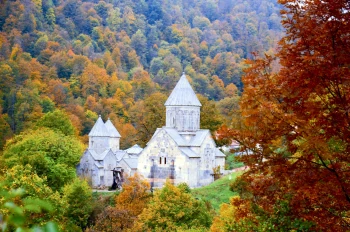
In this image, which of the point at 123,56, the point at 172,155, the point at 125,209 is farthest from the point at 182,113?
the point at 123,56

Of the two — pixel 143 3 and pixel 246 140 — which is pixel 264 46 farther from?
pixel 246 140

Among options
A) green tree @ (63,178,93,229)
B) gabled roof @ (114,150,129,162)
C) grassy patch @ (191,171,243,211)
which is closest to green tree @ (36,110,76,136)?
gabled roof @ (114,150,129,162)

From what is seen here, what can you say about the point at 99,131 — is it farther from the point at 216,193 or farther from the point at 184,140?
the point at 216,193

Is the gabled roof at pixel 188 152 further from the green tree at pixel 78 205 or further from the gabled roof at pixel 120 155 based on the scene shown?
the green tree at pixel 78 205

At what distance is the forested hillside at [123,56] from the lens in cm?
7094

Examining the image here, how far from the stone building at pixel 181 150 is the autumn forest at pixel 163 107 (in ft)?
7.13

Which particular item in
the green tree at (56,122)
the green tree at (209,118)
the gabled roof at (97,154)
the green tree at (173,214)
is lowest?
the green tree at (173,214)

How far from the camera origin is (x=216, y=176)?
133 feet

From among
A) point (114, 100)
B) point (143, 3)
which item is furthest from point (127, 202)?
point (143, 3)

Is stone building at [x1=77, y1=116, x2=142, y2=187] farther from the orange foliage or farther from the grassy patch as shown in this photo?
the orange foliage

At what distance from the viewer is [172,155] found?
39.5 metres

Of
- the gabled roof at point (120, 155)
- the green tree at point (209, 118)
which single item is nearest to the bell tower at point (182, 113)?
the gabled roof at point (120, 155)

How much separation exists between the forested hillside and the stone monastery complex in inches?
338

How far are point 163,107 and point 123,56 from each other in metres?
69.9
